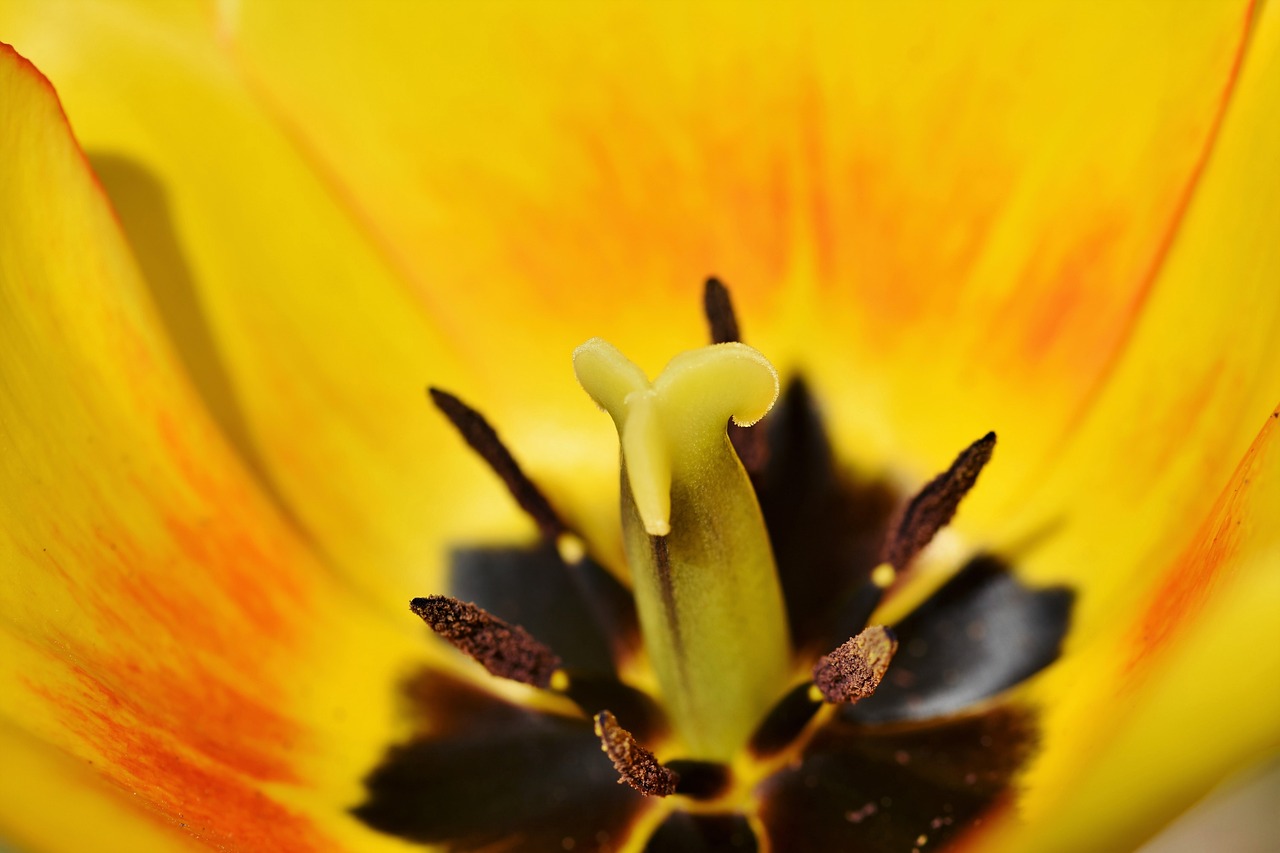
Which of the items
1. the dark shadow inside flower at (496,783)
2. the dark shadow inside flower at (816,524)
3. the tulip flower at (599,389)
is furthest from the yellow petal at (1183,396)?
the dark shadow inside flower at (496,783)

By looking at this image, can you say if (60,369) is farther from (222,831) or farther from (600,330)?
(600,330)

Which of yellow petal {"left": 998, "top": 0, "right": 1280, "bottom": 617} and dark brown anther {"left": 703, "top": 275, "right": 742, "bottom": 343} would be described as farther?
dark brown anther {"left": 703, "top": 275, "right": 742, "bottom": 343}

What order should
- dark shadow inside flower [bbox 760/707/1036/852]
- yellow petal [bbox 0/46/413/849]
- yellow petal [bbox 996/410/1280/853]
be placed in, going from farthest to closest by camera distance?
1. dark shadow inside flower [bbox 760/707/1036/852]
2. yellow petal [bbox 0/46/413/849]
3. yellow petal [bbox 996/410/1280/853]

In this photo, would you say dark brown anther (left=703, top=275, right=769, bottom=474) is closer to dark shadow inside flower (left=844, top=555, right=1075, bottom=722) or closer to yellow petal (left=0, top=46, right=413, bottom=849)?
dark shadow inside flower (left=844, top=555, right=1075, bottom=722)

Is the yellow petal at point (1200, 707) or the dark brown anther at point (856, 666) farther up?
the dark brown anther at point (856, 666)

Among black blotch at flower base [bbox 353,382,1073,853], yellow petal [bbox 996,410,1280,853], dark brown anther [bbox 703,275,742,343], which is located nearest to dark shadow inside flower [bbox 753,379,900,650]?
black blotch at flower base [bbox 353,382,1073,853]

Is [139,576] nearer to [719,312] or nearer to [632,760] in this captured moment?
[632,760]

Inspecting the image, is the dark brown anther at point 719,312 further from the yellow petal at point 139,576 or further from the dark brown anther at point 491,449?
the yellow petal at point 139,576
